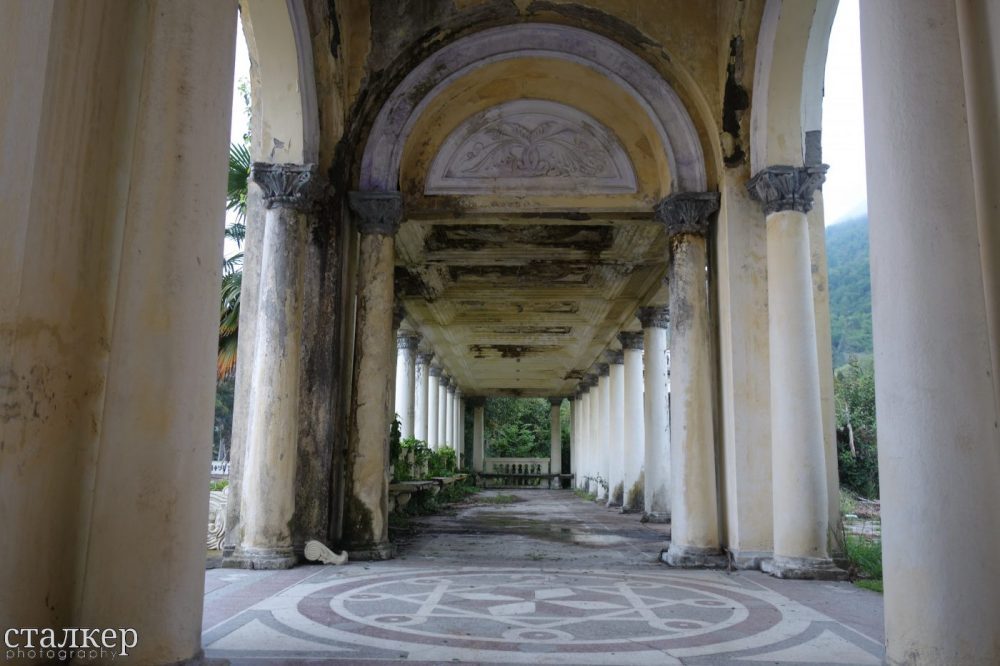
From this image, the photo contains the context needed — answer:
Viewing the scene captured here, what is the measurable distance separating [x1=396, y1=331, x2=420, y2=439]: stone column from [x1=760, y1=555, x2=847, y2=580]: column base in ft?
45.4

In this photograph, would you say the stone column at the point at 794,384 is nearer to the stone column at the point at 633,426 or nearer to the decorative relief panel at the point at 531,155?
the decorative relief panel at the point at 531,155

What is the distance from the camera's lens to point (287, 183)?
856cm

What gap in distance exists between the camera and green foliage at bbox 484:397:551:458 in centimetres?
5062

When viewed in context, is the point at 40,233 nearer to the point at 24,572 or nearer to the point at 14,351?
the point at 14,351

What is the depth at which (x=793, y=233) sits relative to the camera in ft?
26.9

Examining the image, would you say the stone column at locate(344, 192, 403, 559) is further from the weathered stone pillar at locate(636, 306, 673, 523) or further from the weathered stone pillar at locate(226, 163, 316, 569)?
the weathered stone pillar at locate(636, 306, 673, 523)

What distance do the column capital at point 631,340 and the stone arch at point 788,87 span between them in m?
10.9

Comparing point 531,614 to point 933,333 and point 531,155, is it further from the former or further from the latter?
point 531,155

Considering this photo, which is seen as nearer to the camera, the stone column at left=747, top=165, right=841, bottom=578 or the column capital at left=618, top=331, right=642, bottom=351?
the stone column at left=747, top=165, right=841, bottom=578

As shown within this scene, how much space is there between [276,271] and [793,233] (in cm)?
545

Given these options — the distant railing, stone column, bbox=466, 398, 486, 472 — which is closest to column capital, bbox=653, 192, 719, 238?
stone column, bbox=466, 398, 486, 472

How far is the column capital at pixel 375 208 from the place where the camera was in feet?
30.8

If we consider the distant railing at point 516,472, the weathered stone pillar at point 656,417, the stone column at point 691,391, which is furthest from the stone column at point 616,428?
the distant railing at point 516,472

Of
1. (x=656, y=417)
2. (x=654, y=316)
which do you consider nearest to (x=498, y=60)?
(x=654, y=316)
